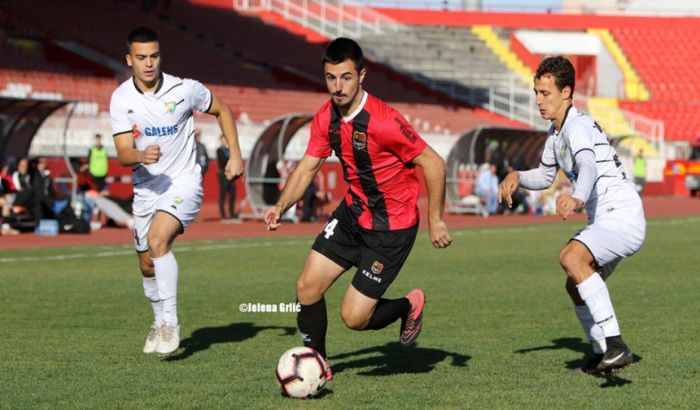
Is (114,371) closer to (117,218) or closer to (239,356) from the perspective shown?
(239,356)

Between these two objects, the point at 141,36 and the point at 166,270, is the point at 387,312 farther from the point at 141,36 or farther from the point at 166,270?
the point at 141,36

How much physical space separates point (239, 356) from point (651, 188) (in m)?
44.9

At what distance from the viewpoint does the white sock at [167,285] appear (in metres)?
9.27

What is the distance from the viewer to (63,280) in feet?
51.9

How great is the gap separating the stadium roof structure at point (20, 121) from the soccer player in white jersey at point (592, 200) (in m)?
17.9

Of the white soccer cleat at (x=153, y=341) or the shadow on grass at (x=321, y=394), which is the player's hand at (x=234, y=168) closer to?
the white soccer cleat at (x=153, y=341)

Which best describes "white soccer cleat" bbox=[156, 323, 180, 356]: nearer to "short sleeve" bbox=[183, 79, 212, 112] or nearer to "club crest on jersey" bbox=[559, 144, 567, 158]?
"short sleeve" bbox=[183, 79, 212, 112]

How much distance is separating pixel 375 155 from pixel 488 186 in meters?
27.2

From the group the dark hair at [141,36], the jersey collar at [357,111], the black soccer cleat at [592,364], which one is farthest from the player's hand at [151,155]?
the black soccer cleat at [592,364]

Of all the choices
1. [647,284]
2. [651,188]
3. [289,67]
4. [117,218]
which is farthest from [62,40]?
[647,284]

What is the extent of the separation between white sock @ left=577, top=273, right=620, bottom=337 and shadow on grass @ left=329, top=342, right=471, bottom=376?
1203mm

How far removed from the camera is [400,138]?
7973 millimetres

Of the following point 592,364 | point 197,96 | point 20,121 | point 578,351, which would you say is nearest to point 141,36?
point 197,96

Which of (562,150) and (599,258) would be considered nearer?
(599,258)
